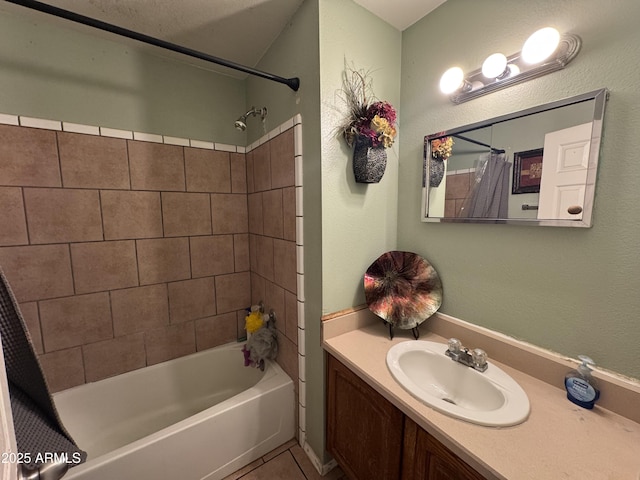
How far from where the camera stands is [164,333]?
163 centimetres

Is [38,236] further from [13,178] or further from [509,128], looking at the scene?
[509,128]

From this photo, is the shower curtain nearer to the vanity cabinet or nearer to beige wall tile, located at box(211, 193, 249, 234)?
the vanity cabinet

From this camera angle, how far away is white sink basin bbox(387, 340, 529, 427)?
750 millimetres

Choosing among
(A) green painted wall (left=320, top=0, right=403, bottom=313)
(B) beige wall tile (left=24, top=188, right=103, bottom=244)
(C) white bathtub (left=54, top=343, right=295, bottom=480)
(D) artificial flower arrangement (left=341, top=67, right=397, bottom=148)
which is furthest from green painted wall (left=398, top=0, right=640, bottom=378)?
(B) beige wall tile (left=24, top=188, right=103, bottom=244)

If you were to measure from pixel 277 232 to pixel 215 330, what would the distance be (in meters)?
0.92

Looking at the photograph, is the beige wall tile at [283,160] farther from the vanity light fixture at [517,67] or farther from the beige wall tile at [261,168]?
the vanity light fixture at [517,67]

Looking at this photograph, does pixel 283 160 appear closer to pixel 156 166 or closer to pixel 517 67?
pixel 156 166

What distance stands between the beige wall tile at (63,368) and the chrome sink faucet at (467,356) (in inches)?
76.1

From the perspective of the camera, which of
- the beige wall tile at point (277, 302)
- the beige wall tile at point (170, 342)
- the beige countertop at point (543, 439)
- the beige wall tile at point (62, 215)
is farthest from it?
the beige wall tile at point (170, 342)

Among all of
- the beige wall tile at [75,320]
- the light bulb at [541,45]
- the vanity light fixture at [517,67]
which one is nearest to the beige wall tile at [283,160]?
the vanity light fixture at [517,67]

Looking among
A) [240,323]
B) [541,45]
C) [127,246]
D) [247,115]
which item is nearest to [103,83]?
[247,115]

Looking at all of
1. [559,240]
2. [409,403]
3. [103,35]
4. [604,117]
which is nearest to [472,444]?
[409,403]

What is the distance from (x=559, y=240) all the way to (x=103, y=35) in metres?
2.29

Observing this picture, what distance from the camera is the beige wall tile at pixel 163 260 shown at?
1.53 m
